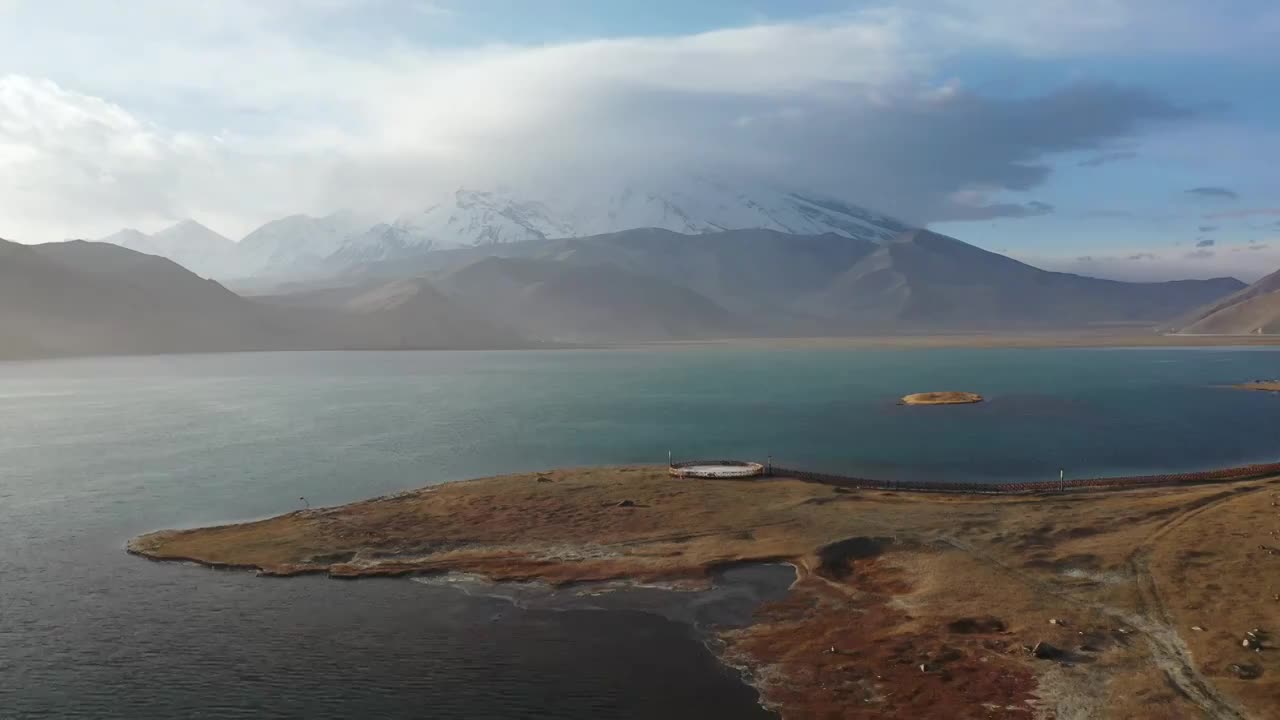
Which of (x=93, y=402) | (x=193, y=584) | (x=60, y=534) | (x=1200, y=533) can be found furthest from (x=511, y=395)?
(x=1200, y=533)

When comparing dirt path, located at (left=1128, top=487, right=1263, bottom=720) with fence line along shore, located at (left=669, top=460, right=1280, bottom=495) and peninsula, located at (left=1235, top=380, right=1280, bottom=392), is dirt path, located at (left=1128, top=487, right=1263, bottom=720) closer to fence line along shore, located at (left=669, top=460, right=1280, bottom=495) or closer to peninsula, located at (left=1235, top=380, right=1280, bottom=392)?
fence line along shore, located at (left=669, top=460, right=1280, bottom=495)

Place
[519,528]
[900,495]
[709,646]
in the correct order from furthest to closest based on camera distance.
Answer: [900,495], [519,528], [709,646]

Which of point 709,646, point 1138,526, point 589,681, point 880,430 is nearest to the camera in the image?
point 589,681

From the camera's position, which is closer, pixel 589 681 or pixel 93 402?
pixel 589 681

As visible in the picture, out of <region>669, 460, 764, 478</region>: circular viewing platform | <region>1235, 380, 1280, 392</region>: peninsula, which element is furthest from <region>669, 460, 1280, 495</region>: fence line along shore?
<region>1235, 380, 1280, 392</region>: peninsula

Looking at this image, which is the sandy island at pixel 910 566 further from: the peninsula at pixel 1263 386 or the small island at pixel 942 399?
the peninsula at pixel 1263 386

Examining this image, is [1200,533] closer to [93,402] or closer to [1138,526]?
[1138,526]
